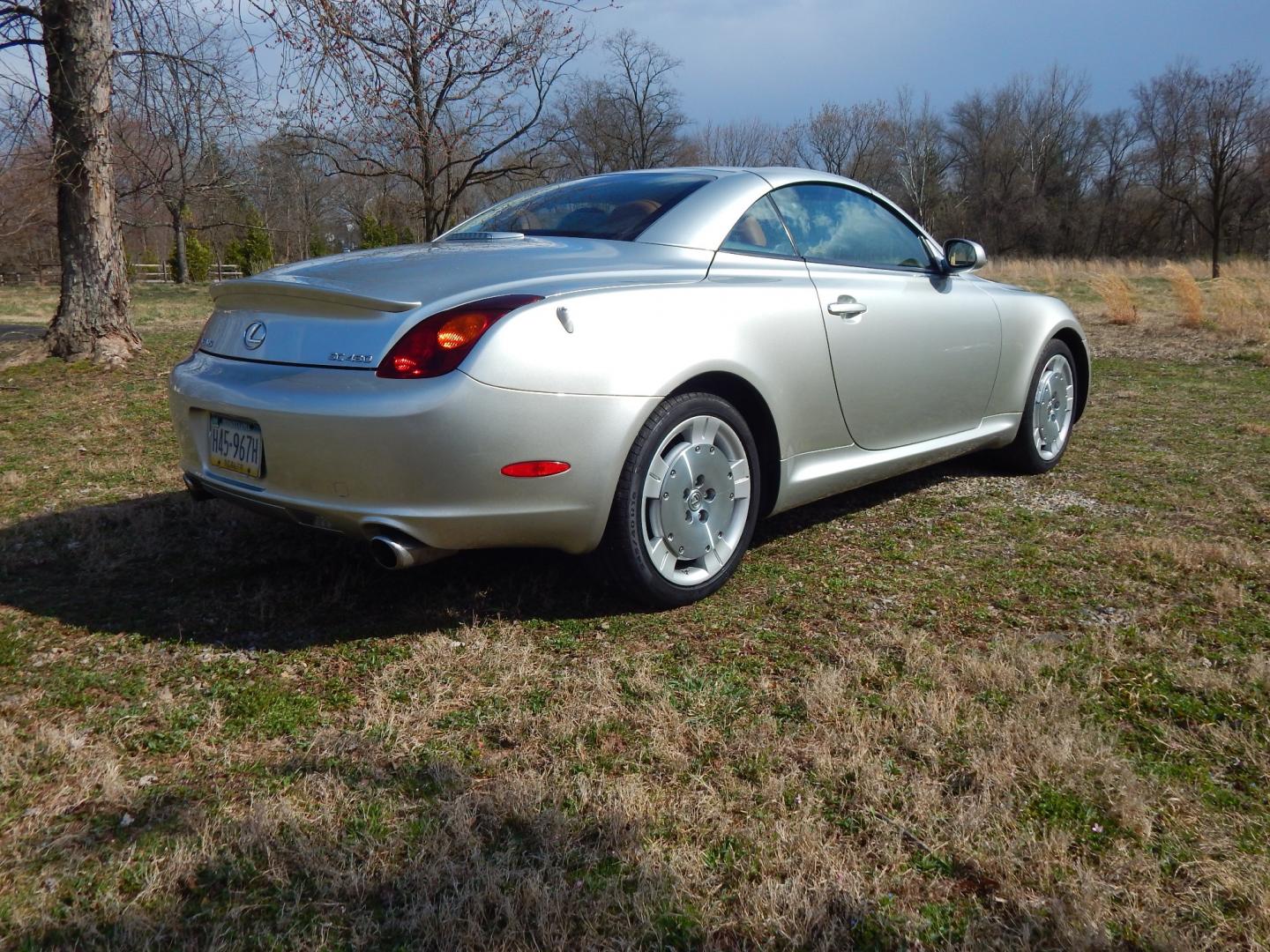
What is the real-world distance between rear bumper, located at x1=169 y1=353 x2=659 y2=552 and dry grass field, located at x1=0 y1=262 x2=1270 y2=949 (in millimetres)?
402

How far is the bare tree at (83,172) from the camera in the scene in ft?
24.4

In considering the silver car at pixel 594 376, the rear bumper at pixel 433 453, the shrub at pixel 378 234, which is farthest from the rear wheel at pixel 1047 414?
the shrub at pixel 378 234

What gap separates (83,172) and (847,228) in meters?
6.39

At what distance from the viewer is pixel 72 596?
3332mm

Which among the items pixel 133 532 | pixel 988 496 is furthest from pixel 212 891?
pixel 988 496

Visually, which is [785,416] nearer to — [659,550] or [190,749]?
[659,550]

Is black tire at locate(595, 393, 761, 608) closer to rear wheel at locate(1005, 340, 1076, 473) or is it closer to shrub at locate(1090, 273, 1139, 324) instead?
rear wheel at locate(1005, 340, 1076, 473)

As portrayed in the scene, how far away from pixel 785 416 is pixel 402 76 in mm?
5224

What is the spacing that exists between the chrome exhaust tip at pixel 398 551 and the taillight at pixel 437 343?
17.3 inches

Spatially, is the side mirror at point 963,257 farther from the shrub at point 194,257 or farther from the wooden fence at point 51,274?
the shrub at point 194,257

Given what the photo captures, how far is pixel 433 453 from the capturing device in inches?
101

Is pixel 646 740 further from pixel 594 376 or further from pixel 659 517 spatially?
pixel 594 376

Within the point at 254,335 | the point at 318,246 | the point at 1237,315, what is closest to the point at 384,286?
the point at 254,335

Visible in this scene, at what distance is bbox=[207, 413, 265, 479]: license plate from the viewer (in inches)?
113
